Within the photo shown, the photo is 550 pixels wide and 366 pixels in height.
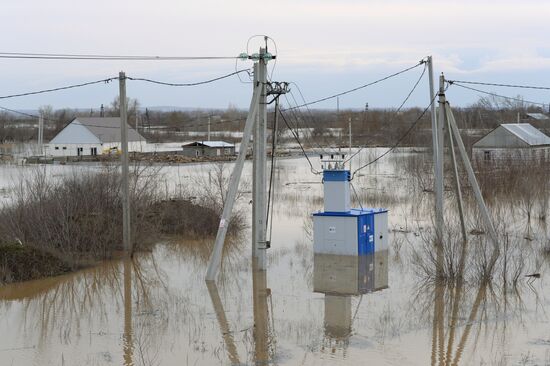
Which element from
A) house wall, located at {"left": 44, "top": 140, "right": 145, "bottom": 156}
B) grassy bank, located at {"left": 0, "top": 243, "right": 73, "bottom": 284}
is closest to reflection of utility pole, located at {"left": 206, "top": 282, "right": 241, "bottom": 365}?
grassy bank, located at {"left": 0, "top": 243, "right": 73, "bottom": 284}

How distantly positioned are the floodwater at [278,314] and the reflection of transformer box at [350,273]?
0.05m

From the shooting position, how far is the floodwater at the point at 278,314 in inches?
462

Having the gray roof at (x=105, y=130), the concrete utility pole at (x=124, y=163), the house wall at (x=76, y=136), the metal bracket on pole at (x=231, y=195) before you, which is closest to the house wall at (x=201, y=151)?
the gray roof at (x=105, y=130)

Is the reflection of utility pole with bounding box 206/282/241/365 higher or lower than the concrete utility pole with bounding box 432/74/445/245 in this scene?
lower

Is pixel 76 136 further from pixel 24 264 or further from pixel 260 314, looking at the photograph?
pixel 260 314

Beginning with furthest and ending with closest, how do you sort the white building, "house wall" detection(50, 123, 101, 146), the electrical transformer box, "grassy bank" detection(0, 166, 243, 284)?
"house wall" detection(50, 123, 101, 146) < the white building < the electrical transformer box < "grassy bank" detection(0, 166, 243, 284)

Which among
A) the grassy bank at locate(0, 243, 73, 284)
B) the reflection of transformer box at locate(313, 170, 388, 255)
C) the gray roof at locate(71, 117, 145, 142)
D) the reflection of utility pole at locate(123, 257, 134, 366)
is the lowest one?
the reflection of utility pole at locate(123, 257, 134, 366)

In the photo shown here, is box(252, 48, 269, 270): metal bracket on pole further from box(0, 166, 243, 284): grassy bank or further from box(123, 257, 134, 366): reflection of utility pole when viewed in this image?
box(0, 166, 243, 284): grassy bank

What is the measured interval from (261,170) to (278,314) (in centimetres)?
481

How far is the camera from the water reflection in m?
13.0

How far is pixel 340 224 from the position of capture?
19.8 metres

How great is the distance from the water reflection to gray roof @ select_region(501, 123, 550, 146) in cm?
3594

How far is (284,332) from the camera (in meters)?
13.0

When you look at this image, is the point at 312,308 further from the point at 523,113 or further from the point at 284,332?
the point at 523,113
